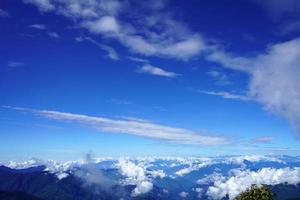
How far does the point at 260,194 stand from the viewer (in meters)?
81.6

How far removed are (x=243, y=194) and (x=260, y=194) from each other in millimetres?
5532

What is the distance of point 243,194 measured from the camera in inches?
3403
